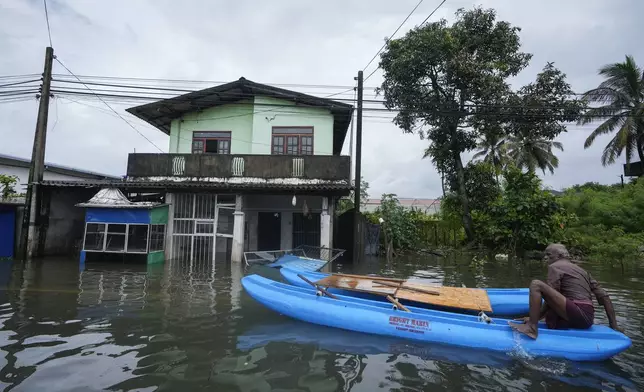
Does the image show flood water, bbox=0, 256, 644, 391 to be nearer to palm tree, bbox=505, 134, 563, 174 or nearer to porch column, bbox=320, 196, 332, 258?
porch column, bbox=320, 196, 332, 258

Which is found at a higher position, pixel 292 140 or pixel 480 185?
pixel 292 140

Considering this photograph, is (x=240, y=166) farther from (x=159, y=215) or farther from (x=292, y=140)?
(x=159, y=215)

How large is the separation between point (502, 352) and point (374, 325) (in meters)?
1.94

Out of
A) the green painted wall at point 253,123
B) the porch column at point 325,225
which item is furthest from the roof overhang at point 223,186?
the green painted wall at point 253,123

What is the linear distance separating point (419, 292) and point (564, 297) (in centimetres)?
246

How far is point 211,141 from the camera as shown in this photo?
1752 centimetres

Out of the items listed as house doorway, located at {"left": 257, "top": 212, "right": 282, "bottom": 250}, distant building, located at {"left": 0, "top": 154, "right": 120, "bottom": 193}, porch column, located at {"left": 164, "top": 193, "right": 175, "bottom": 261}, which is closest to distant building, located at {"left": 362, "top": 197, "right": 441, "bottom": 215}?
house doorway, located at {"left": 257, "top": 212, "right": 282, "bottom": 250}

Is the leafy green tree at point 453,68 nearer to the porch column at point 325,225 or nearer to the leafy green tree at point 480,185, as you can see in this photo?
the leafy green tree at point 480,185

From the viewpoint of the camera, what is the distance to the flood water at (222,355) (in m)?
4.48

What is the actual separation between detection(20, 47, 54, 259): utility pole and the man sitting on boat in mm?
17269

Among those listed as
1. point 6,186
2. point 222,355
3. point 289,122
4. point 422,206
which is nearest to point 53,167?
point 6,186

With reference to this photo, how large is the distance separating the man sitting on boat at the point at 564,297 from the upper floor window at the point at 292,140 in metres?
12.4

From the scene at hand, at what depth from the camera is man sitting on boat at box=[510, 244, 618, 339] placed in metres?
5.27

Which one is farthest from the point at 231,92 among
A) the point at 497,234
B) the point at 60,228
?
the point at 497,234
